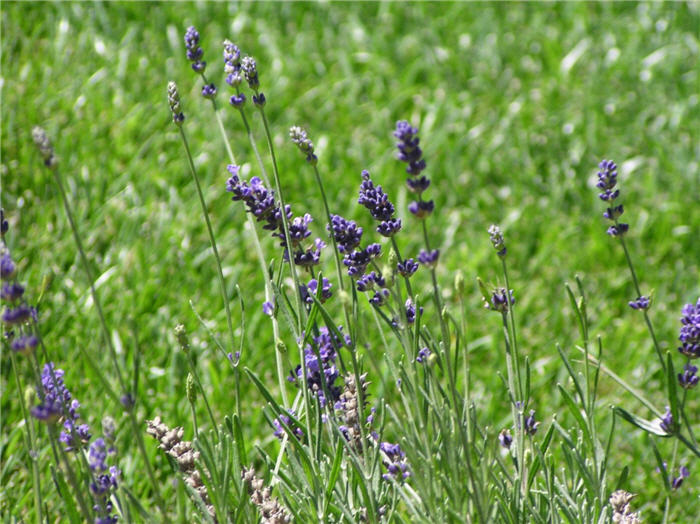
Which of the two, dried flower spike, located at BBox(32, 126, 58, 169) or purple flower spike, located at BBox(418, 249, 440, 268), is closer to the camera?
dried flower spike, located at BBox(32, 126, 58, 169)

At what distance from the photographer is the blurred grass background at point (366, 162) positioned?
331 cm

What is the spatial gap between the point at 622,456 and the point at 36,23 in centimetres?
364

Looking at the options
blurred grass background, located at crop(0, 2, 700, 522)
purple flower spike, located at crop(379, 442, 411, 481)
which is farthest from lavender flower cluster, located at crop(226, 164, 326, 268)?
blurred grass background, located at crop(0, 2, 700, 522)

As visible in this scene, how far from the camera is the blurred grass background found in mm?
3311

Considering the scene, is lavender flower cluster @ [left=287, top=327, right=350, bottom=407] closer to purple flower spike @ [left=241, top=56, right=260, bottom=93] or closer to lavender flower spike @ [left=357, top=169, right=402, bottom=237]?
lavender flower spike @ [left=357, top=169, right=402, bottom=237]

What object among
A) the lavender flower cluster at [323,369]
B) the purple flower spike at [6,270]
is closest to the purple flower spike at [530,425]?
the lavender flower cluster at [323,369]

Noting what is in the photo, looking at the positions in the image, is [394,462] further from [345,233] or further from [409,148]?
[409,148]

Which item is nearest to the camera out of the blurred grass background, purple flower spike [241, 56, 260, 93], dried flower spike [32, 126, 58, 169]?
dried flower spike [32, 126, 58, 169]

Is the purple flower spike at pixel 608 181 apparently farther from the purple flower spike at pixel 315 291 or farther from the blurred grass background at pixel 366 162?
the blurred grass background at pixel 366 162

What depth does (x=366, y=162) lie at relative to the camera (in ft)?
15.1

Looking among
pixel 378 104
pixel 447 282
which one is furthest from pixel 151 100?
pixel 447 282

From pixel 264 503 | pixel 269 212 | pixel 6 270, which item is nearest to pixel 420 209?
pixel 269 212

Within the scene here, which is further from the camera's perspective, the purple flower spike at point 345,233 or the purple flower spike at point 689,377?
the purple flower spike at point 689,377

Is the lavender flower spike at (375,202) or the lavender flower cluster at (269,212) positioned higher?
the lavender flower cluster at (269,212)
